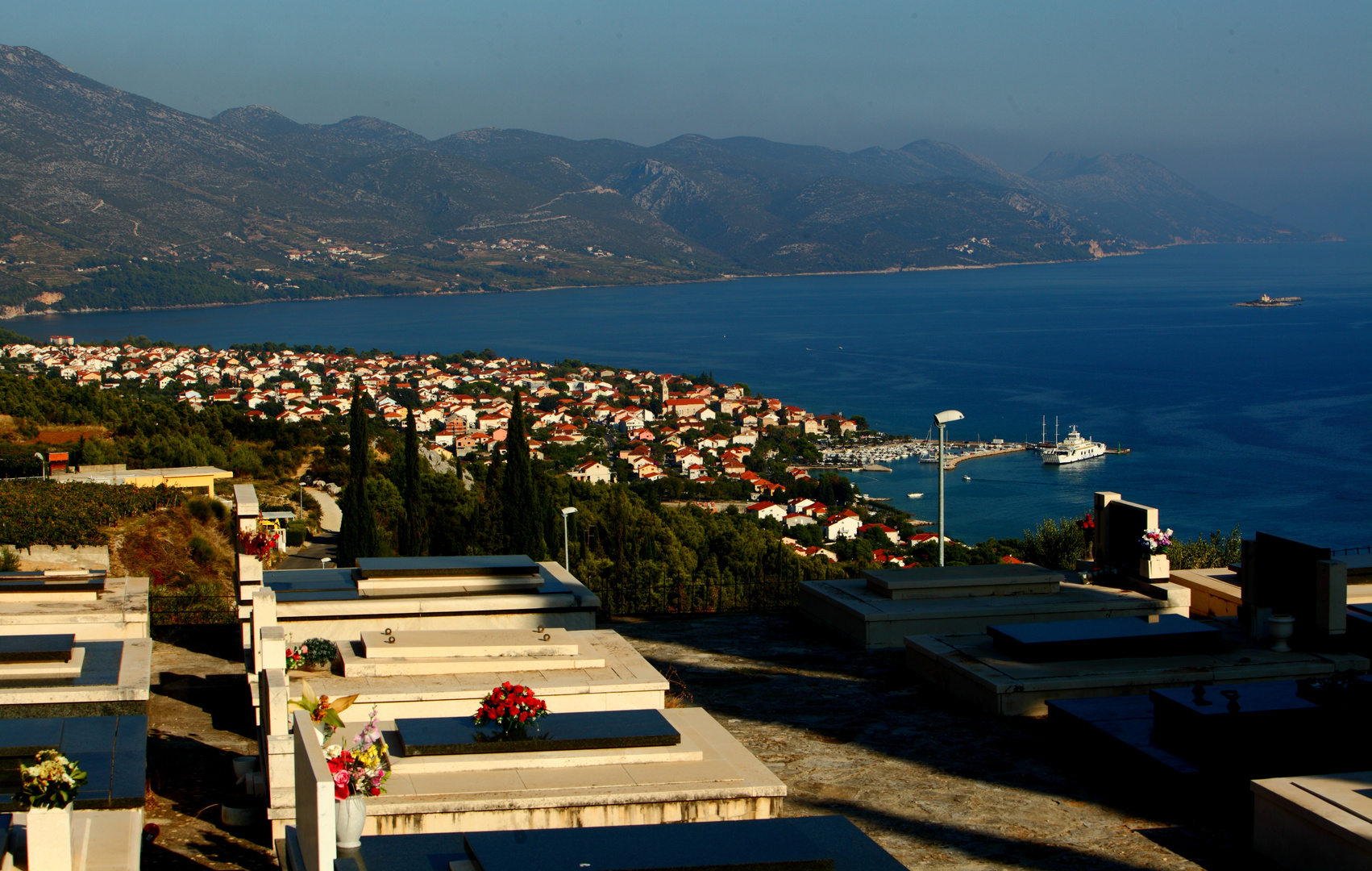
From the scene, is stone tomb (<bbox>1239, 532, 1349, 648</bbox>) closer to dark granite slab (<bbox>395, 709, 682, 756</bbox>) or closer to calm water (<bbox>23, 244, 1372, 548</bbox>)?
dark granite slab (<bbox>395, 709, 682, 756</bbox>)

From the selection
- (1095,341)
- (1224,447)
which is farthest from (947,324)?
(1224,447)

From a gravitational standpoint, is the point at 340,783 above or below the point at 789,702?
above

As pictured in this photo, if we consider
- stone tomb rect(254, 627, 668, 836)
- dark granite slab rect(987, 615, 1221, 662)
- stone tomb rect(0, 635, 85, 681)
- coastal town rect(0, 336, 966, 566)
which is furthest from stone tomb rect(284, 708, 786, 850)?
coastal town rect(0, 336, 966, 566)

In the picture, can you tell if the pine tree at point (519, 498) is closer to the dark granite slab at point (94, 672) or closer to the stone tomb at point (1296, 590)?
the dark granite slab at point (94, 672)

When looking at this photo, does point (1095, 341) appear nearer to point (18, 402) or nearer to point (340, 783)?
point (18, 402)

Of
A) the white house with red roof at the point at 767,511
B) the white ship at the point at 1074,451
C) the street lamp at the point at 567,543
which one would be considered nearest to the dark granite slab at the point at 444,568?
the street lamp at the point at 567,543

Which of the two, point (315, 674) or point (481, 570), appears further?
point (481, 570)

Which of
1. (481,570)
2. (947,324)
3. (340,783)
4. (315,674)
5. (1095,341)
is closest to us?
(340,783)
